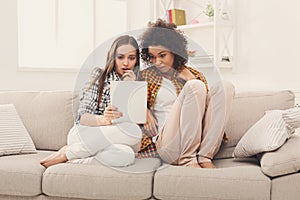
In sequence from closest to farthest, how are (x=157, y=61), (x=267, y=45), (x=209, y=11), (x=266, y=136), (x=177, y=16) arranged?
(x=157, y=61) < (x=266, y=136) < (x=267, y=45) < (x=209, y=11) < (x=177, y=16)

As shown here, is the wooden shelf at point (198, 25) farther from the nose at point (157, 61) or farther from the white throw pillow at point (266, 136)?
the nose at point (157, 61)

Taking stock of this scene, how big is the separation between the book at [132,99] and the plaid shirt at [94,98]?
17cm

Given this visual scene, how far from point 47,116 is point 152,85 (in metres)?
1.04

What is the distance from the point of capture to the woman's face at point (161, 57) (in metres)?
1.94

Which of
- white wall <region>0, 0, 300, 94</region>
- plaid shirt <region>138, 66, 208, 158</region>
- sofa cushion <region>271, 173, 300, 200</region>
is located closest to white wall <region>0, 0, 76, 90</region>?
white wall <region>0, 0, 300, 94</region>

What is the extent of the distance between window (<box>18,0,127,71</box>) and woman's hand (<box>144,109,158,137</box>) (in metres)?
2.16

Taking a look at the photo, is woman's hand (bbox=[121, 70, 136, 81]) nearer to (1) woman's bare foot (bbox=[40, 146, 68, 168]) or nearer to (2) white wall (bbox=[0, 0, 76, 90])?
(1) woman's bare foot (bbox=[40, 146, 68, 168])

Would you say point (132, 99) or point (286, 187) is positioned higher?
point (132, 99)

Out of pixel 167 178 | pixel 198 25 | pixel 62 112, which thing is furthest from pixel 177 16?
pixel 167 178

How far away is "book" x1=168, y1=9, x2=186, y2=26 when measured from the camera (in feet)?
14.4

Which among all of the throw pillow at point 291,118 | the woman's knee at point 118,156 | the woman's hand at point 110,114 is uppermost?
the woman's hand at point 110,114

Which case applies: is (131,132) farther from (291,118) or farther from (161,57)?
(291,118)

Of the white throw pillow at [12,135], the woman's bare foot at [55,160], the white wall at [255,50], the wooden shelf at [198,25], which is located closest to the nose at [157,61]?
the woman's bare foot at [55,160]

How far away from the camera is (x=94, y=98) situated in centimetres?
232
